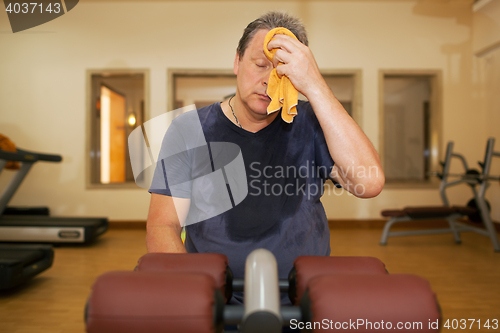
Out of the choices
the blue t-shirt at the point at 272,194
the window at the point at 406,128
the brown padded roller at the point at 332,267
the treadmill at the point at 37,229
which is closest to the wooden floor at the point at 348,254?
Answer: the treadmill at the point at 37,229

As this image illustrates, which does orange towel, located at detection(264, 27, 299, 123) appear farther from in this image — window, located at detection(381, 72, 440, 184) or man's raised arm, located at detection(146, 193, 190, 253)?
window, located at detection(381, 72, 440, 184)

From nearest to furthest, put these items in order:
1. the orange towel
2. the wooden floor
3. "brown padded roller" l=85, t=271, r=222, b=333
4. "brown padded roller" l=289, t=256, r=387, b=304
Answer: "brown padded roller" l=85, t=271, r=222, b=333 < "brown padded roller" l=289, t=256, r=387, b=304 < the orange towel < the wooden floor

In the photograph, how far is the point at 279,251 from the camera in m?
0.66

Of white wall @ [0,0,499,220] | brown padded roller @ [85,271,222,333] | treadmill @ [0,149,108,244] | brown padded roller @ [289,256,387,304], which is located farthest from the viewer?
white wall @ [0,0,499,220]

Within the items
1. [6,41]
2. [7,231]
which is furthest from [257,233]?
[7,231]

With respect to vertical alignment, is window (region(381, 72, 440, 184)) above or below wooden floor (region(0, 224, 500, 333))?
above

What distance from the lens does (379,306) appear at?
32cm

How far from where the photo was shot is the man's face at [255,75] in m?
0.67

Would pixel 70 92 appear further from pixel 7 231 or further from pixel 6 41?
pixel 6 41

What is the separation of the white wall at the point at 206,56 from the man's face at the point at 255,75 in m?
3.88

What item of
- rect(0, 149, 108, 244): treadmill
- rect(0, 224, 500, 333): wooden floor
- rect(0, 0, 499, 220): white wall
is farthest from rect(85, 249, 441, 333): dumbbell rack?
rect(0, 0, 499, 220): white wall

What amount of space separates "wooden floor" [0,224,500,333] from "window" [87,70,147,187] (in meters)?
0.83

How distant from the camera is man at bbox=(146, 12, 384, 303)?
631mm

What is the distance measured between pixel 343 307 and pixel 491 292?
2.51m
